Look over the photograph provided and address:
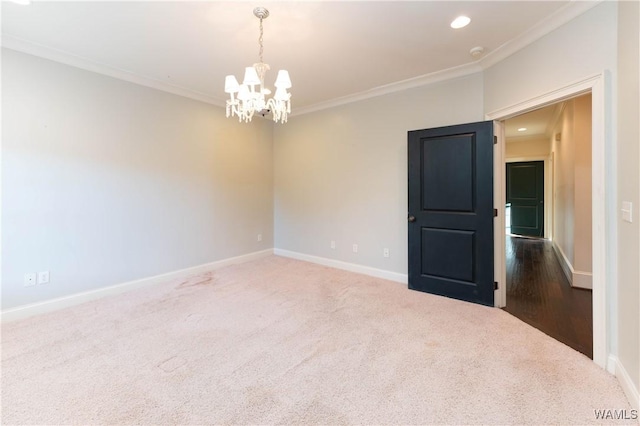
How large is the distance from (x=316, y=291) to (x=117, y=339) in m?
1.96

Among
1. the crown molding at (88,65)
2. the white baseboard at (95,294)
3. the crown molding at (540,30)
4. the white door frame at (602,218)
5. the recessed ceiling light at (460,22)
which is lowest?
the white baseboard at (95,294)

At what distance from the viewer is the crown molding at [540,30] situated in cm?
205

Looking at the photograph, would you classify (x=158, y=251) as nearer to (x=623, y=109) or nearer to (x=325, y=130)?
(x=325, y=130)

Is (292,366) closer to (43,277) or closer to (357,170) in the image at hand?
(43,277)

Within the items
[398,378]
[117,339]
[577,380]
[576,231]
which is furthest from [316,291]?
[576,231]

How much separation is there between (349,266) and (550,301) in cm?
240

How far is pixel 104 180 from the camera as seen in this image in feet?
10.6

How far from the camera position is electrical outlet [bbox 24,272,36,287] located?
279cm

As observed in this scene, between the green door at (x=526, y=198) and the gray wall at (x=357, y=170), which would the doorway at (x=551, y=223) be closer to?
the green door at (x=526, y=198)

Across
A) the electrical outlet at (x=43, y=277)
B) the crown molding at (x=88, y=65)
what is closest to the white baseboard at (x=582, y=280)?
the crown molding at (x=88, y=65)

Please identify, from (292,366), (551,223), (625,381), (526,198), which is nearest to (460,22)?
(625,381)

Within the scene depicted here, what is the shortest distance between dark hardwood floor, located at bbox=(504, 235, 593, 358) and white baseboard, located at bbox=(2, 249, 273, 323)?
12.6 feet

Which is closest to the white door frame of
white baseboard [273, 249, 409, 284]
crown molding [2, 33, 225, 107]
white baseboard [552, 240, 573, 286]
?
white baseboard [273, 249, 409, 284]

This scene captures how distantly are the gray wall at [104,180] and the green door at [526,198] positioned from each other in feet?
23.4
